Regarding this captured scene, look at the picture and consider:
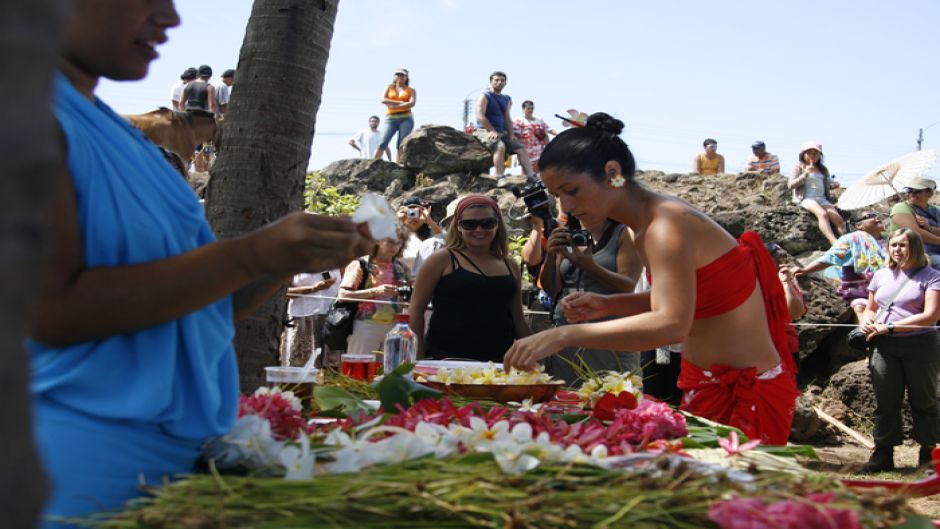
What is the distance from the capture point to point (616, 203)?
3.68 metres

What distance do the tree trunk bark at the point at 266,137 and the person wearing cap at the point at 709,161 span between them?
14549 mm

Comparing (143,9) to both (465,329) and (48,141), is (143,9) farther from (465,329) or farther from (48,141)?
(465,329)

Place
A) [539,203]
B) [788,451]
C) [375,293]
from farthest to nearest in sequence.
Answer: [375,293], [539,203], [788,451]

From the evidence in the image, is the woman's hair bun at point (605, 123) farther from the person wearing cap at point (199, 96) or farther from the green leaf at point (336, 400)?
the person wearing cap at point (199, 96)

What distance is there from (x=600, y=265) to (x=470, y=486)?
4509 millimetres

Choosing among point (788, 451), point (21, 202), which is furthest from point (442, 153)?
point (21, 202)

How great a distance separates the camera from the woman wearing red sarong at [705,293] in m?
3.46

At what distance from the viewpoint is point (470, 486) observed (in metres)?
1.47

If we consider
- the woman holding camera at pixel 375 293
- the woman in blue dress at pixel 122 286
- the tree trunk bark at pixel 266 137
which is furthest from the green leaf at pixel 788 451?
the woman holding camera at pixel 375 293

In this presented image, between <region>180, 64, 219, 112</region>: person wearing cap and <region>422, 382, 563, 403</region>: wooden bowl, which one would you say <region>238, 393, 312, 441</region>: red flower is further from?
<region>180, 64, 219, 112</region>: person wearing cap

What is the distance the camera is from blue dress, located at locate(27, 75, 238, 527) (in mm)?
1410

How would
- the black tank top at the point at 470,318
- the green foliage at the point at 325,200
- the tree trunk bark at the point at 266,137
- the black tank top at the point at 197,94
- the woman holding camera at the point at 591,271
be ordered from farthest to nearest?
1. the green foliage at the point at 325,200
2. the black tank top at the point at 197,94
3. the woman holding camera at the point at 591,271
4. the black tank top at the point at 470,318
5. the tree trunk bark at the point at 266,137

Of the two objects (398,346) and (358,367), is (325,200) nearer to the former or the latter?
(398,346)

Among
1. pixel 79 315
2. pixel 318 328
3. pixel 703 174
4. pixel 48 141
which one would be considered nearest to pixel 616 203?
pixel 79 315
